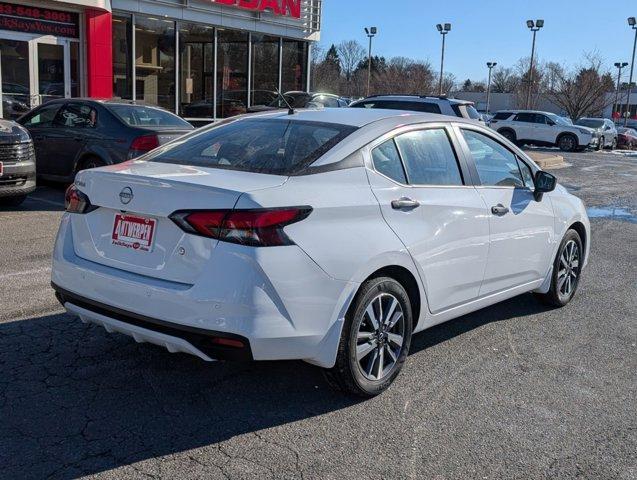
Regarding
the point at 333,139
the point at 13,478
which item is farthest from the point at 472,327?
the point at 13,478

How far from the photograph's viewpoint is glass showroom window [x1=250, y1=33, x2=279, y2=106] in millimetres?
22797

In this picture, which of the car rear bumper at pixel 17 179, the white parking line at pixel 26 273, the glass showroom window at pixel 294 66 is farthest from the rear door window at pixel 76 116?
the glass showroom window at pixel 294 66

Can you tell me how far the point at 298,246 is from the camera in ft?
11.5

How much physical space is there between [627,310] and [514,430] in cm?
300

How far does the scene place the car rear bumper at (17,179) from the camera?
8820 mm

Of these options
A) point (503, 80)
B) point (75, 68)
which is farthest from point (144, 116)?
point (503, 80)

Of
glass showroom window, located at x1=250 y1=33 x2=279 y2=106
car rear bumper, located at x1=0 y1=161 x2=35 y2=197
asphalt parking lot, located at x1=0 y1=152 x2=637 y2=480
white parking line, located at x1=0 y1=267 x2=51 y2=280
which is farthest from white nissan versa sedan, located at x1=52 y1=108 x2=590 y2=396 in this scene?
glass showroom window, located at x1=250 y1=33 x2=279 y2=106

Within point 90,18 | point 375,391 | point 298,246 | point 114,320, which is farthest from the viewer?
point 90,18

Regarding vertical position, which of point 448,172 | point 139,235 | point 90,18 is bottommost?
point 139,235

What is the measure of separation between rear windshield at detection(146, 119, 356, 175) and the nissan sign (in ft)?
54.7

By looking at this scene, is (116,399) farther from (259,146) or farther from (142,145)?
(142,145)

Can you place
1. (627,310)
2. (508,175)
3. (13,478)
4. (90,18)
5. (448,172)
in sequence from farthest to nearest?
(90,18) → (627,310) → (508,175) → (448,172) → (13,478)

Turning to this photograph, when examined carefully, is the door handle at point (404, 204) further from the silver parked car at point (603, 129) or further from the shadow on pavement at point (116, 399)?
the silver parked car at point (603, 129)

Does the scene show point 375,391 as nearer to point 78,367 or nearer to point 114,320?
point 114,320
